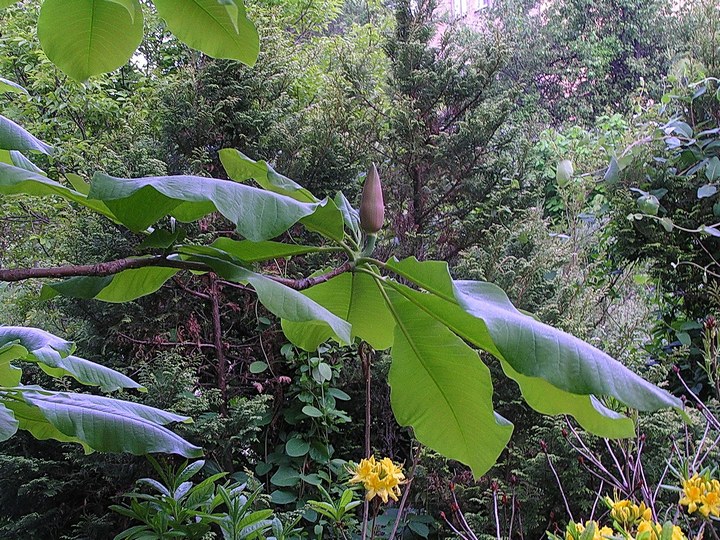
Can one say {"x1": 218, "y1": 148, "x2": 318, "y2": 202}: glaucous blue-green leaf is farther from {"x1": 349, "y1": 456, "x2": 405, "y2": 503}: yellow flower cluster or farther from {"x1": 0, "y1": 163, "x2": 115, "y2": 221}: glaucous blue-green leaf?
{"x1": 349, "y1": 456, "x2": 405, "y2": 503}: yellow flower cluster

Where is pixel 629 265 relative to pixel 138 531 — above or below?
above

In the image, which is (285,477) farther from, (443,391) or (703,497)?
(443,391)

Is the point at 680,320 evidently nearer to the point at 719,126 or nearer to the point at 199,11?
the point at 719,126

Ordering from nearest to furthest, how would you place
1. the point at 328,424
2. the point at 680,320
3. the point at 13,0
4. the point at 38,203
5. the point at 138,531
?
the point at 13,0 → the point at 138,531 → the point at 328,424 → the point at 680,320 → the point at 38,203

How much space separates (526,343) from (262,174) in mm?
354

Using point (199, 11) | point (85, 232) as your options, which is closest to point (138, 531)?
point (199, 11)

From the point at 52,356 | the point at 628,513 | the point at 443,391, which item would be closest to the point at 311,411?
the point at 628,513

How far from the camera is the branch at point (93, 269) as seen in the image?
17.2 inches

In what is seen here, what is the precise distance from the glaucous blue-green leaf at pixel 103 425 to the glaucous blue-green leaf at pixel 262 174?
383mm

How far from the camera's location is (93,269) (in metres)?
0.46

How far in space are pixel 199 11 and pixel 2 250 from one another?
4264 millimetres

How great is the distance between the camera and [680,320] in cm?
274

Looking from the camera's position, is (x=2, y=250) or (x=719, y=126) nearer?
(x=719, y=126)

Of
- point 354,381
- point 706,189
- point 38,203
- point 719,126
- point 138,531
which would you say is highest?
point 719,126
